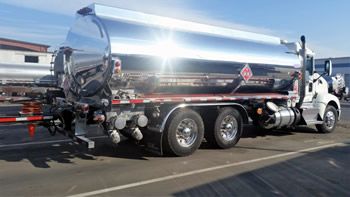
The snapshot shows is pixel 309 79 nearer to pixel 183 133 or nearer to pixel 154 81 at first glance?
pixel 183 133

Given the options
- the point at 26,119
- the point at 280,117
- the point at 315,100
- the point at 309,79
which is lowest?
the point at 280,117

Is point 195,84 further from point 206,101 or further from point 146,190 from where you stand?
point 146,190

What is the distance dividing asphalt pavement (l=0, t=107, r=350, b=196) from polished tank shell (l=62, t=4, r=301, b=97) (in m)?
1.42

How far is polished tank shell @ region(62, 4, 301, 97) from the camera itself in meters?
8.05

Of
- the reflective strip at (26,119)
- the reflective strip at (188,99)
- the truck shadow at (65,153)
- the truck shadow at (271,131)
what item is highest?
the reflective strip at (188,99)

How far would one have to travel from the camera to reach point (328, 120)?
13.2 metres

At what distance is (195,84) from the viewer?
9.35 m

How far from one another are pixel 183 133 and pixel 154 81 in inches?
51.4

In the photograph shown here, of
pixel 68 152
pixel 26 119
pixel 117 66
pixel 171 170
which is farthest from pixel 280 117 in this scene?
pixel 26 119

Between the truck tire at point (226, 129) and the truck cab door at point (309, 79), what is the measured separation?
3.74 metres

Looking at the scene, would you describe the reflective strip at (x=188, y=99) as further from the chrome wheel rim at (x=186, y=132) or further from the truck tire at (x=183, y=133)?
the chrome wheel rim at (x=186, y=132)

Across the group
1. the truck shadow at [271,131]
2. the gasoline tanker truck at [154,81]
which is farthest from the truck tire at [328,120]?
the gasoline tanker truck at [154,81]

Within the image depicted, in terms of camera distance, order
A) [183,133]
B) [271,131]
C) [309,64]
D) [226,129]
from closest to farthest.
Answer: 1. [183,133]
2. [226,129]
3. [309,64]
4. [271,131]

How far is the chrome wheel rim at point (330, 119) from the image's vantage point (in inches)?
519
